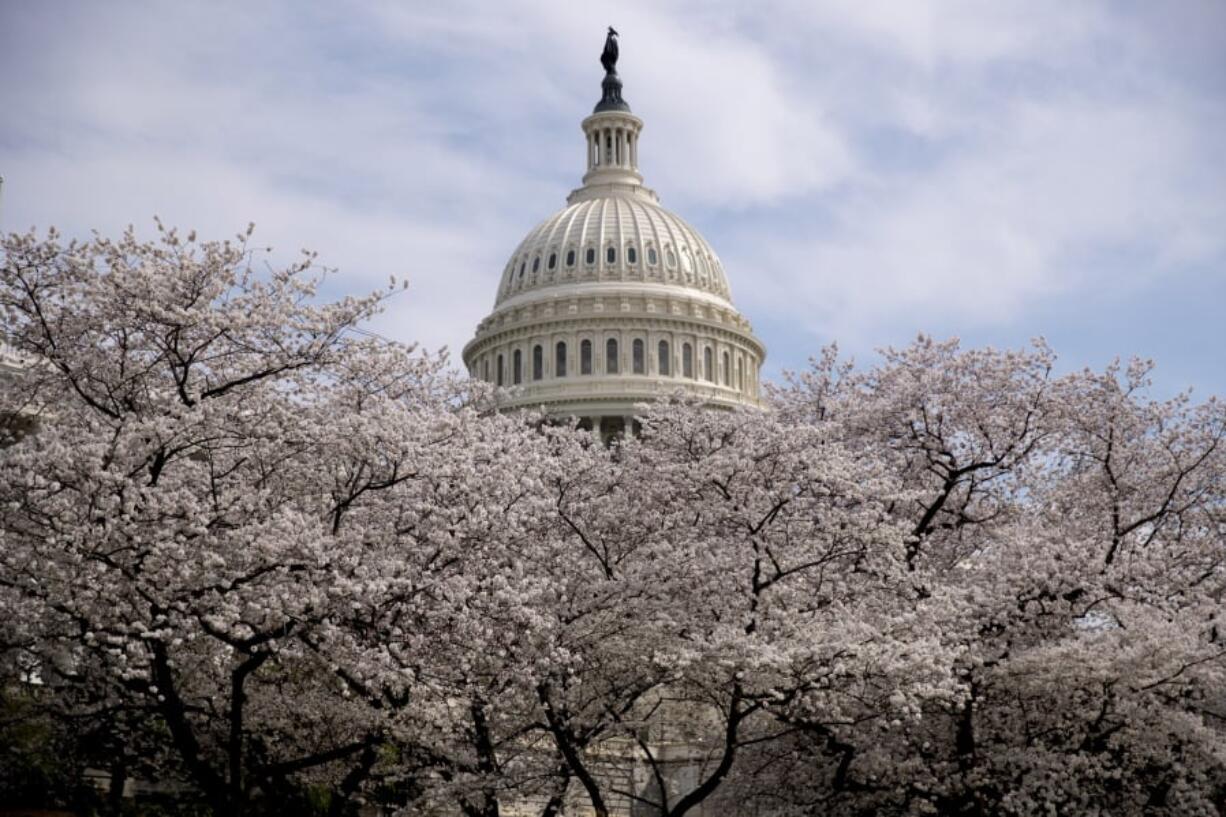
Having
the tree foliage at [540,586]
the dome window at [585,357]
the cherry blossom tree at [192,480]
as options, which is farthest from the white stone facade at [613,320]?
the cherry blossom tree at [192,480]

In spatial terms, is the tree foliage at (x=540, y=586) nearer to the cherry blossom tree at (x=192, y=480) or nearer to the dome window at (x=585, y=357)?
the cherry blossom tree at (x=192, y=480)

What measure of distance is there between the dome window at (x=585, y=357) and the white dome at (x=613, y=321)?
9cm

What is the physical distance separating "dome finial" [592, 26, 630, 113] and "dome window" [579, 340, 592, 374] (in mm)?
23799

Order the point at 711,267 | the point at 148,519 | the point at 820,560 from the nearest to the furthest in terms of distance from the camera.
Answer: the point at 148,519
the point at 820,560
the point at 711,267

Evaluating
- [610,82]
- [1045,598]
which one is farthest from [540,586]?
[610,82]

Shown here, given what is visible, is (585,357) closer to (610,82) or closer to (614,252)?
(614,252)

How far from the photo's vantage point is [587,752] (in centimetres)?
2814

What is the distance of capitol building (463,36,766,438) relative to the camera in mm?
104688

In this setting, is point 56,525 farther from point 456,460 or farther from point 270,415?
point 456,460

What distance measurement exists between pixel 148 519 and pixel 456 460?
15.9ft

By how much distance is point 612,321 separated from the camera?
10756 cm

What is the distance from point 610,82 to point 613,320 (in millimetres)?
27674

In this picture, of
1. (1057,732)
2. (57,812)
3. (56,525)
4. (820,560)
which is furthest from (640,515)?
(57,812)

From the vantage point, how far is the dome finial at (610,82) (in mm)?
123312
